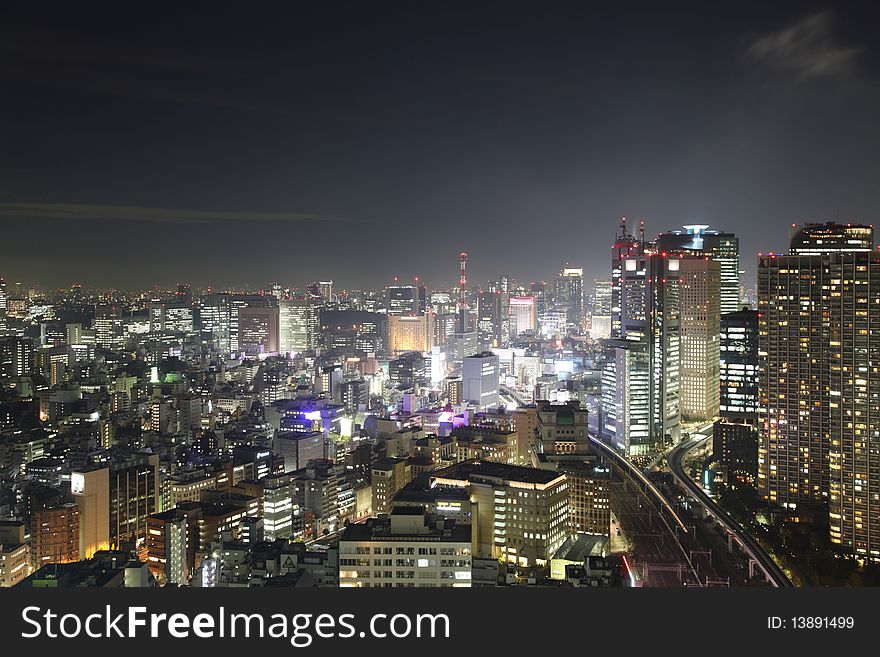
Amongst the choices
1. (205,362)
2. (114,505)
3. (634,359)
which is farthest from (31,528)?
A: (634,359)

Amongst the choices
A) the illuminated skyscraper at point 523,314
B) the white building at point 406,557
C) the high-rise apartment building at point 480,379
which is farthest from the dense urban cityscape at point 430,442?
the high-rise apartment building at point 480,379

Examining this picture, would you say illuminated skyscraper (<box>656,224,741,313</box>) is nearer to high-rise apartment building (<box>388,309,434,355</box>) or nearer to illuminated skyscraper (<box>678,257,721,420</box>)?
illuminated skyscraper (<box>678,257,721,420</box>)

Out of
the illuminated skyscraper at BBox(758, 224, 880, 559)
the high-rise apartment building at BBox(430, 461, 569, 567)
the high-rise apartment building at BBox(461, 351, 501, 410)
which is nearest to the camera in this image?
the illuminated skyscraper at BBox(758, 224, 880, 559)

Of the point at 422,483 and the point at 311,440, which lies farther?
the point at 311,440

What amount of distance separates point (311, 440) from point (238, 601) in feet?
33.5

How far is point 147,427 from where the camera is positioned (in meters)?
12.1

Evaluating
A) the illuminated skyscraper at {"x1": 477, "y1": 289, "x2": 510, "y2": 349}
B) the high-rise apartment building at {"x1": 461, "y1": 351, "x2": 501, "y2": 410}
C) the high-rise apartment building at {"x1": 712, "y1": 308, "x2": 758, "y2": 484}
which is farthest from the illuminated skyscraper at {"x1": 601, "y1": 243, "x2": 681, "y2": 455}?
the high-rise apartment building at {"x1": 461, "y1": 351, "x2": 501, "y2": 410}

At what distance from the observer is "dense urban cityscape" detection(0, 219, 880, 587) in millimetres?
6125

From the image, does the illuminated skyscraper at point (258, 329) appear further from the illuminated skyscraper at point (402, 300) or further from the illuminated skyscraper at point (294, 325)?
the illuminated skyscraper at point (402, 300)

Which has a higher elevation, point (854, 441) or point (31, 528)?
point (854, 441)

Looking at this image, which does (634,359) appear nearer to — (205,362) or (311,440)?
(311,440)

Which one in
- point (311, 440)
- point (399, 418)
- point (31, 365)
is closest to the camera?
point (31, 365)

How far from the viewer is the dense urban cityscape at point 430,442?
241 inches

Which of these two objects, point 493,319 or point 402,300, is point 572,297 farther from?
point 402,300
